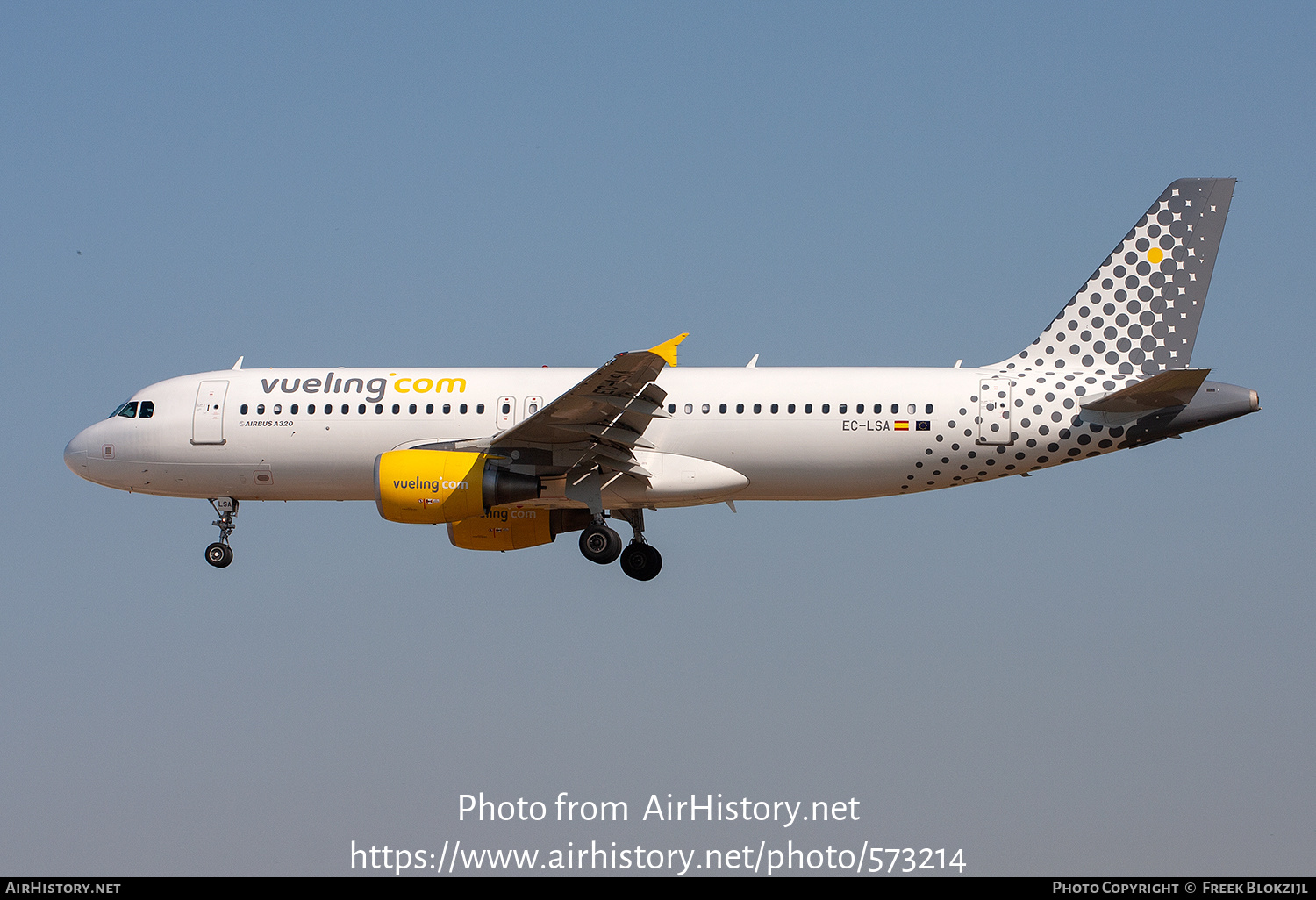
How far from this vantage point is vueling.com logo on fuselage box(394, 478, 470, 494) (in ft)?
95.7

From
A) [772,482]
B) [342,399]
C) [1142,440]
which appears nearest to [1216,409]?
[1142,440]

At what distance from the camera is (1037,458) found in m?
29.9

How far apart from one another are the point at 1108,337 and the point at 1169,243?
239 cm

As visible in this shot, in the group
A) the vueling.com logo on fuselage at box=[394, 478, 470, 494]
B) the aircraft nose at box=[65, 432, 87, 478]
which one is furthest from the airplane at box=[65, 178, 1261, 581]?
the aircraft nose at box=[65, 432, 87, 478]

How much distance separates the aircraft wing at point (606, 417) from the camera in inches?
1092

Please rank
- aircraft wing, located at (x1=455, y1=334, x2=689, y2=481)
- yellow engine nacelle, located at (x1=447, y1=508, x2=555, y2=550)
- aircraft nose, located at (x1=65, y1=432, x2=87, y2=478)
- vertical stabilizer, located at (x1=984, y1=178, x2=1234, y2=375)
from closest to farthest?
aircraft wing, located at (x1=455, y1=334, x2=689, y2=481), vertical stabilizer, located at (x1=984, y1=178, x2=1234, y2=375), yellow engine nacelle, located at (x1=447, y1=508, x2=555, y2=550), aircraft nose, located at (x1=65, y1=432, x2=87, y2=478)

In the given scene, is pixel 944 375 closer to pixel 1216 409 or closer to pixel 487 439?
pixel 1216 409

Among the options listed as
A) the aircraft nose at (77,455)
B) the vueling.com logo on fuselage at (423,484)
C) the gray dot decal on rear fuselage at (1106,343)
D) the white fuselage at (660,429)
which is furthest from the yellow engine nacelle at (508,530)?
the aircraft nose at (77,455)

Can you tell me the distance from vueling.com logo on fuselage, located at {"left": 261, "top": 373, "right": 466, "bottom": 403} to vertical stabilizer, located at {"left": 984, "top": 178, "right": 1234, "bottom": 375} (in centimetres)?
1114

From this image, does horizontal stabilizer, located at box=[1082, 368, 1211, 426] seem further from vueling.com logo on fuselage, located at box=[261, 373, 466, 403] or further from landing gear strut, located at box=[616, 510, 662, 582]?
vueling.com logo on fuselage, located at box=[261, 373, 466, 403]

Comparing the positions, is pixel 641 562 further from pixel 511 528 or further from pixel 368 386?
pixel 368 386

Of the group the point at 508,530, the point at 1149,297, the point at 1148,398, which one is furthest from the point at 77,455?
the point at 1149,297

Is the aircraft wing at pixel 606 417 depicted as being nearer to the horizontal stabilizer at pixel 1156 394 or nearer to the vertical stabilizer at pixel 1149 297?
the vertical stabilizer at pixel 1149 297

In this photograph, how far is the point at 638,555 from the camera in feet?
107
